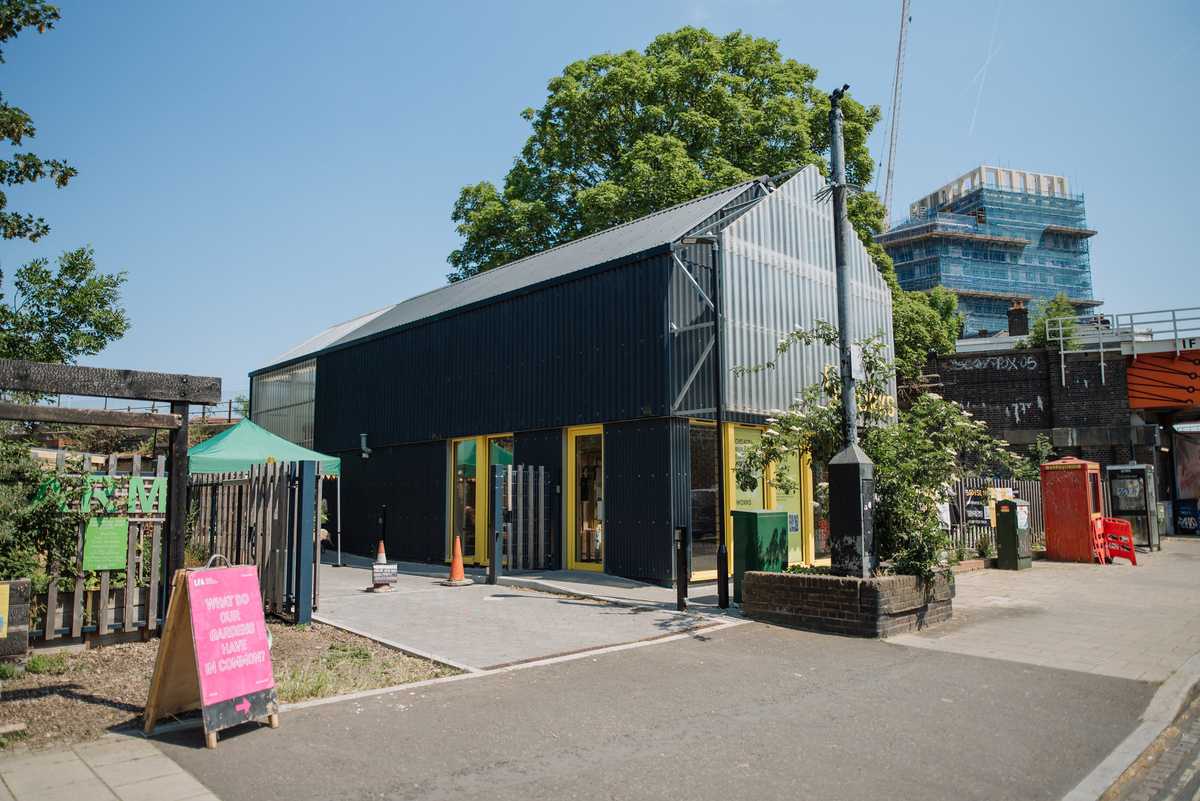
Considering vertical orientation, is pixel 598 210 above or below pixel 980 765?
above

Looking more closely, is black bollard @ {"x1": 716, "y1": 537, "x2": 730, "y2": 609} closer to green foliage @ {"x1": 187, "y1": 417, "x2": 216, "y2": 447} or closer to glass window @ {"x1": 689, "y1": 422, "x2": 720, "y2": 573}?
glass window @ {"x1": 689, "y1": 422, "x2": 720, "y2": 573}

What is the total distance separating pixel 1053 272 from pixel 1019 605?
11511 centimetres

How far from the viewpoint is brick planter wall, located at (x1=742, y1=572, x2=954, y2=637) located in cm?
838

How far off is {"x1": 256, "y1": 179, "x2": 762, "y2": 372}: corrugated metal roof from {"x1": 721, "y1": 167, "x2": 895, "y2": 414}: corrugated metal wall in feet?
2.98

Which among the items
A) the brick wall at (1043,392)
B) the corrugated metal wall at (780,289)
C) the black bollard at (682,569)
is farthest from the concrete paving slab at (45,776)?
the brick wall at (1043,392)

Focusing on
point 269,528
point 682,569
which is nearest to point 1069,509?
point 682,569

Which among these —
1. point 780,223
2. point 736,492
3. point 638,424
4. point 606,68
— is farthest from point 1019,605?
point 606,68

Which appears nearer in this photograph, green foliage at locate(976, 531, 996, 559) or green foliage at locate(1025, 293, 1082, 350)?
green foliage at locate(976, 531, 996, 559)

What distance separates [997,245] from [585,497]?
10793 centimetres

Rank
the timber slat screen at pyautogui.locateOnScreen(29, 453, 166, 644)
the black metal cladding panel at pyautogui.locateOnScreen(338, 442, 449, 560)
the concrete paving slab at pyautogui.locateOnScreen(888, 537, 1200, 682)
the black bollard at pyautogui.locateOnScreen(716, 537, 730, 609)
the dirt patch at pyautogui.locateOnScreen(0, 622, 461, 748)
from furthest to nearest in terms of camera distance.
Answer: the black metal cladding panel at pyautogui.locateOnScreen(338, 442, 449, 560) → the black bollard at pyautogui.locateOnScreen(716, 537, 730, 609) → the concrete paving slab at pyautogui.locateOnScreen(888, 537, 1200, 682) → the timber slat screen at pyautogui.locateOnScreen(29, 453, 166, 644) → the dirt patch at pyautogui.locateOnScreen(0, 622, 461, 748)

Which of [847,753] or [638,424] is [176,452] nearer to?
[847,753]

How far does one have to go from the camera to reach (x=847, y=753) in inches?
194

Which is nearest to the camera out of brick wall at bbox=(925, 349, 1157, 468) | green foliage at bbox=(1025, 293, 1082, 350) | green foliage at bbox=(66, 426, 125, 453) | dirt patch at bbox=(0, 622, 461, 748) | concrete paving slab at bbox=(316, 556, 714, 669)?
dirt patch at bbox=(0, 622, 461, 748)

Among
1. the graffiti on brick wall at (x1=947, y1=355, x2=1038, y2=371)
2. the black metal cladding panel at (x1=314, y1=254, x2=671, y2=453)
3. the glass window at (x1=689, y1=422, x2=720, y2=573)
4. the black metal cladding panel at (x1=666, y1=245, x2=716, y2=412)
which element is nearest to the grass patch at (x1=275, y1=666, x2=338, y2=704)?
the glass window at (x1=689, y1=422, x2=720, y2=573)
